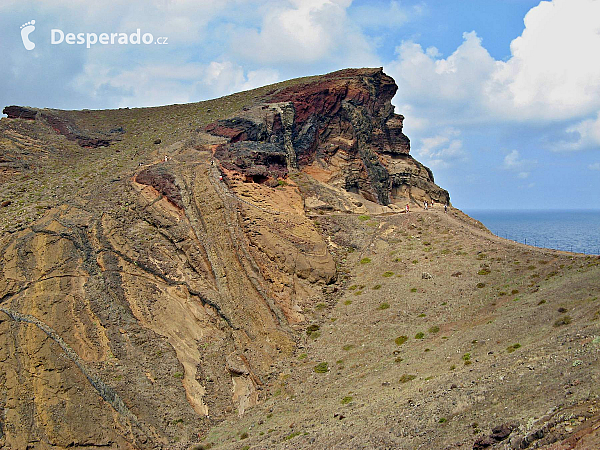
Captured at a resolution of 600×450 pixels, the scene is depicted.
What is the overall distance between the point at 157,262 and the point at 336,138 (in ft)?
94.5

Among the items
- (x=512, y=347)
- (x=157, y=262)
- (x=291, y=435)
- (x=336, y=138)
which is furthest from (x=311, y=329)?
(x=336, y=138)

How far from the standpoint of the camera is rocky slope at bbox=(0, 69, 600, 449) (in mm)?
20156

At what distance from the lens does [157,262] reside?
28.7 metres

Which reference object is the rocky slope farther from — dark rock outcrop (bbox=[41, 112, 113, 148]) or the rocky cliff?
dark rock outcrop (bbox=[41, 112, 113, 148])

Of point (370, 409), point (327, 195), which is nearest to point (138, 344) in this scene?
point (370, 409)

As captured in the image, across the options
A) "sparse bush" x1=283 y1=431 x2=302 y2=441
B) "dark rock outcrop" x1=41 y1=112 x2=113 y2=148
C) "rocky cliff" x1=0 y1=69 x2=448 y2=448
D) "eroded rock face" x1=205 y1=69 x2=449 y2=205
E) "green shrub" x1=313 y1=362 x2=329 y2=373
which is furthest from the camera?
"dark rock outcrop" x1=41 y1=112 x2=113 y2=148

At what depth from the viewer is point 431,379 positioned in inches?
771

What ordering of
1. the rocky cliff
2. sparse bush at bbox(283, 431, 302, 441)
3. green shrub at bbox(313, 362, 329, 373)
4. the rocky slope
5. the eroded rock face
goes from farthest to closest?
the eroded rock face → green shrub at bbox(313, 362, 329, 373) → the rocky cliff → the rocky slope → sparse bush at bbox(283, 431, 302, 441)

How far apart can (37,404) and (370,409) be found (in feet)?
42.1

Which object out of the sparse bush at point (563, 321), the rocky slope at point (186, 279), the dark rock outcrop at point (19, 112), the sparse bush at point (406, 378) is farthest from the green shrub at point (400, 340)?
the dark rock outcrop at point (19, 112)

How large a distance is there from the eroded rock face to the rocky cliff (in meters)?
0.27

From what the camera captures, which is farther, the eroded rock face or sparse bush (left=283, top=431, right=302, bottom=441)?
the eroded rock face

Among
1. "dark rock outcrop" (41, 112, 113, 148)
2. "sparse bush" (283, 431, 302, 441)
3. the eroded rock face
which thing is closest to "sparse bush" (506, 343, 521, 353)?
"sparse bush" (283, 431, 302, 441)

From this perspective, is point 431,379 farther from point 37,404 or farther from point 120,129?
→ point 120,129
